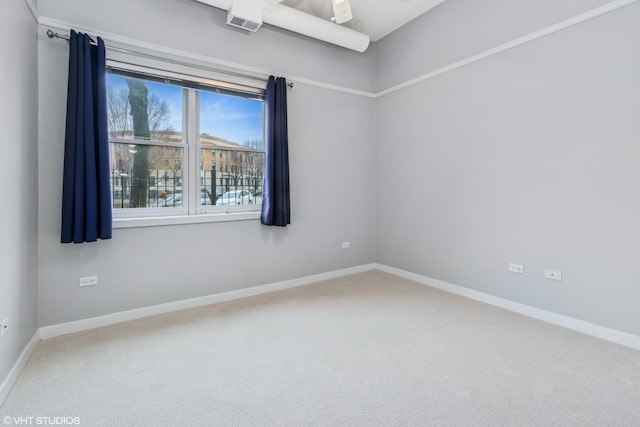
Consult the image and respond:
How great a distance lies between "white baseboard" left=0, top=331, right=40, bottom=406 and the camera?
1.77 meters

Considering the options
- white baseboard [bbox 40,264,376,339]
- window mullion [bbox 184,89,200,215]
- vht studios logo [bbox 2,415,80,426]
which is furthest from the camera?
window mullion [bbox 184,89,200,215]

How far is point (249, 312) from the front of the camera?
3.06m

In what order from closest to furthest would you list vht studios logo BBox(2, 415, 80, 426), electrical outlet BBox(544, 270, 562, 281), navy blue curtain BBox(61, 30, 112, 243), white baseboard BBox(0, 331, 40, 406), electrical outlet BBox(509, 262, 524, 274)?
1. vht studios logo BBox(2, 415, 80, 426)
2. white baseboard BBox(0, 331, 40, 406)
3. navy blue curtain BBox(61, 30, 112, 243)
4. electrical outlet BBox(544, 270, 562, 281)
5. electrical outlet BBox(509, 262, 524, 274)

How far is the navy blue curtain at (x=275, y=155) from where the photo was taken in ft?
11.6

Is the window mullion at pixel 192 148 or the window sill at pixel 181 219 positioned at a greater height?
the window mullion at pixel 192 148

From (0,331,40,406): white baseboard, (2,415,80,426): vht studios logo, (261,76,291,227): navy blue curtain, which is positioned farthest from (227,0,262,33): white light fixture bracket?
(2,415,80,426): vht studios logo

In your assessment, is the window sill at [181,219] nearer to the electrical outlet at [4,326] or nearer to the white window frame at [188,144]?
the white window frame at [188,144]

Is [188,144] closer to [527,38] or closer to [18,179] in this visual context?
[18,179]

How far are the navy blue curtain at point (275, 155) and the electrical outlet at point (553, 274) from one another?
2606mm

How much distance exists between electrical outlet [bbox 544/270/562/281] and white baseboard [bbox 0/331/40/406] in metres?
3.97

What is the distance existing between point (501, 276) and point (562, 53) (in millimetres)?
2061

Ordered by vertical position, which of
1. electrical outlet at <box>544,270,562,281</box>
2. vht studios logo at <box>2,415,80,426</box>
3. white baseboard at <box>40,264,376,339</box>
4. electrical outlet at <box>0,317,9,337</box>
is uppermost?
electrical outlet at <box>544,270,562,281</box>

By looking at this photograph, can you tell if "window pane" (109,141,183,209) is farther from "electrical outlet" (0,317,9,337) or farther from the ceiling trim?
the ceiling trim

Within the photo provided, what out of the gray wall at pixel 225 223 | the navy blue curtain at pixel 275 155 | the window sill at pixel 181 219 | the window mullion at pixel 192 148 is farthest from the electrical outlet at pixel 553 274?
the window mullion at pixel 192 148
